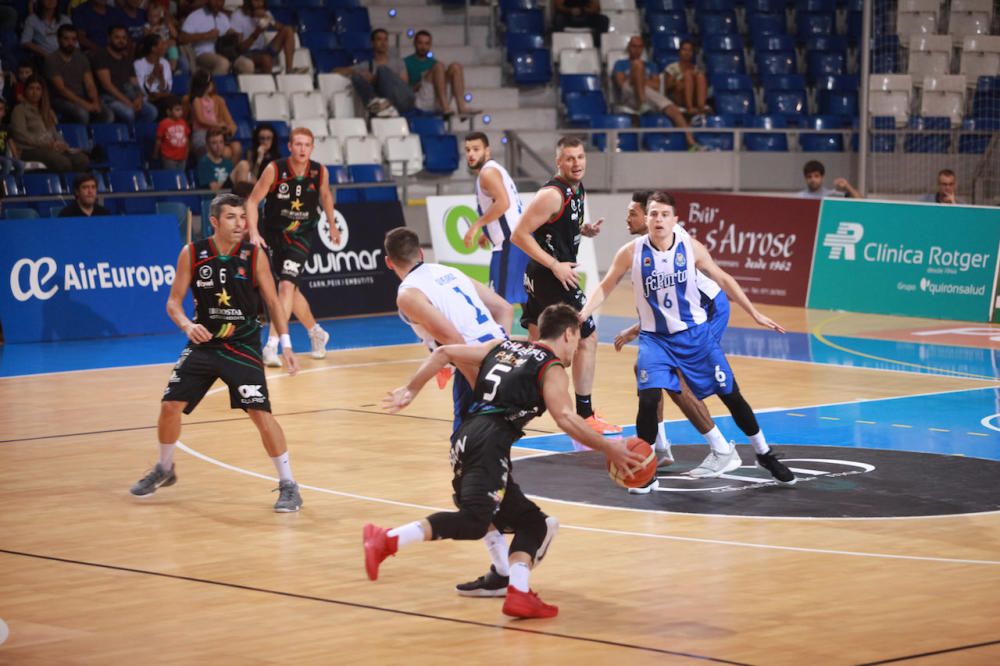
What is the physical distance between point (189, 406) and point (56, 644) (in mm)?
3151

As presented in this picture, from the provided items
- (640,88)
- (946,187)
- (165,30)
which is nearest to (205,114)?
(165,30)

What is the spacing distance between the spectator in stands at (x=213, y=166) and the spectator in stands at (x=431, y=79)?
179 inches

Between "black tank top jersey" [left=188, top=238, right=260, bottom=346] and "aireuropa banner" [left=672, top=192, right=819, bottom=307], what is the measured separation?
11.4 meters

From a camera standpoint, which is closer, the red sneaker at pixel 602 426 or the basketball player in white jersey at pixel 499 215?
the red sneaker at pixel 602 426

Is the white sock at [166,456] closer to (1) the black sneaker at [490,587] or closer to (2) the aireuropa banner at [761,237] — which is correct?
(1) the black sneaker at [490,587]

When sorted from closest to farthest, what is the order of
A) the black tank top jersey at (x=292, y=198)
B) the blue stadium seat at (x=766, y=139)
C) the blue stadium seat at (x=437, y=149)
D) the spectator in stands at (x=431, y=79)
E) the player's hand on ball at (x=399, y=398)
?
the player's hand on ball at (x=399, y=398)
the black tank top jersey at (x=292, y=198)
the blue stadium seat at (x=437, y=149)
the spectator in stands at (x=431, y=79)
the blue stadium seat at (x=766, y=139)

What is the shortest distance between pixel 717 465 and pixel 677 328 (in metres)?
0.95

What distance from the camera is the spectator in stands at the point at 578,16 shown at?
84.7 feet

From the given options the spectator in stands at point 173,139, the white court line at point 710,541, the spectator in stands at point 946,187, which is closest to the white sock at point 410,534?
the white court line at point 710,541

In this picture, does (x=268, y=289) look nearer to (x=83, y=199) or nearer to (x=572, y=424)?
(x=572, y=424)

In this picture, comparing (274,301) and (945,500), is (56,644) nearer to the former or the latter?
(274,301)

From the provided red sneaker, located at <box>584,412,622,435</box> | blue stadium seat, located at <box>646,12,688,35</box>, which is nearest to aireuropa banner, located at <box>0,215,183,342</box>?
red sneaker, located at <box>584,412,622,435</box>

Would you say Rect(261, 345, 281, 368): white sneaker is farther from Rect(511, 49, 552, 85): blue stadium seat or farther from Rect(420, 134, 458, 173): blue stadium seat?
Rect(511, 49, 552, 85): blue stadium seat

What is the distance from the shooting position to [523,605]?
670 cm
